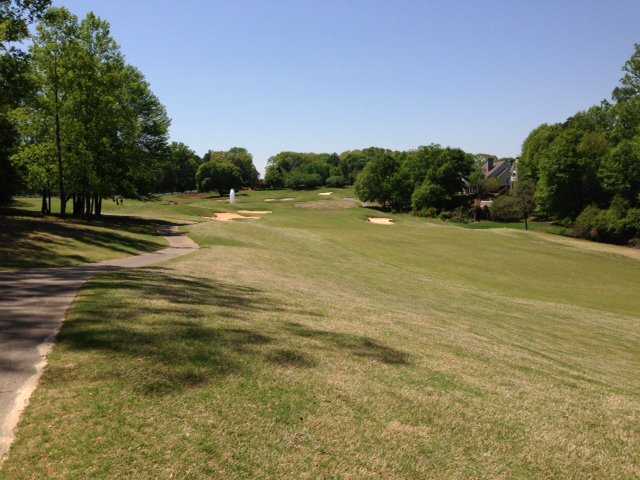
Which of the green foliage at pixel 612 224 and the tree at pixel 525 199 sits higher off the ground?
the tree at pixel 525 199

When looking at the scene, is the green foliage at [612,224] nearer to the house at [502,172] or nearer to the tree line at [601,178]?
the tree line at [601,178]

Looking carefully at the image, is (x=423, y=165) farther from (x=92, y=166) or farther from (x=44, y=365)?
(x=44, y=365)

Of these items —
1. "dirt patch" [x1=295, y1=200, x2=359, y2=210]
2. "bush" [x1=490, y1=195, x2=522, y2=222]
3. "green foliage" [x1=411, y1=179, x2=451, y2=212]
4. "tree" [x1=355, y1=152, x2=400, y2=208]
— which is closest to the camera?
"bush" [x1=490, y1=195, x2=522, y2=222]

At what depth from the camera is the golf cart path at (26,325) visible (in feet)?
20.2

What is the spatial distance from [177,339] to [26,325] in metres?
3.21

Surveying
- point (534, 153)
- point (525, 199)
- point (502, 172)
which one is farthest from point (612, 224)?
point (502, 172)

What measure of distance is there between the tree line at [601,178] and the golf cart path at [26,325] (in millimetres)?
62646

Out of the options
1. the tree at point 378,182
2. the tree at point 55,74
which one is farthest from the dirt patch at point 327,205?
the tree at point 55,74

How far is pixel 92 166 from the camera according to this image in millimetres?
→ 38688

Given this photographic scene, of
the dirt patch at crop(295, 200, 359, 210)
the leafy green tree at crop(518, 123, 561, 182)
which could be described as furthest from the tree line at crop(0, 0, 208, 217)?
the leafy green tree at crop(518, 123, 561, 182)

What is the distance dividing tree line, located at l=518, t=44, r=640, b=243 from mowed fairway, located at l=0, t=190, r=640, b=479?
53046 millimetres

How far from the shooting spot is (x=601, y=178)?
7112cm

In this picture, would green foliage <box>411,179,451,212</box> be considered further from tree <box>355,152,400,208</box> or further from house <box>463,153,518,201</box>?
house <box>463,153,518,201</box>

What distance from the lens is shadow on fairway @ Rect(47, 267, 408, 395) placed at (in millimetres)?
7227
